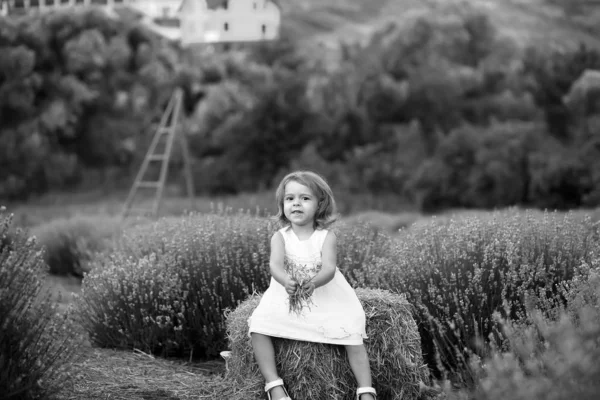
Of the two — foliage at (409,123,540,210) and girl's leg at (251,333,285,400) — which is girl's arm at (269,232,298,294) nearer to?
girl's leg at (251,333,285,400)

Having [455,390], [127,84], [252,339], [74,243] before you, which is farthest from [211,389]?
[127,84]

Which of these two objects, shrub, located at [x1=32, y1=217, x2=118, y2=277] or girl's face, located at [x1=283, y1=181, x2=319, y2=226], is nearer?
girl's face, located at [x1=283, y1=181, x2=319, y2=226]

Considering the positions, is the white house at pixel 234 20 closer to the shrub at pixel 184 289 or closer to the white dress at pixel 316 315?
the shrub at pixel 184 289

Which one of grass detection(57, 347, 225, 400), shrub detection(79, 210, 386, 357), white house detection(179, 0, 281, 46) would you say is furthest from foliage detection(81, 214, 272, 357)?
white house detection(179, 0, 281, 46)

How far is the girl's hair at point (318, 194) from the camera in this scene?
3.18 metres

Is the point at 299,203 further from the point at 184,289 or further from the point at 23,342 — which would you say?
the point at 184,289

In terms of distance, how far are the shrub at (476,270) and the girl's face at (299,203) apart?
76 centimetres

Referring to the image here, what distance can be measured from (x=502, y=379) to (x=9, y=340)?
1.78m

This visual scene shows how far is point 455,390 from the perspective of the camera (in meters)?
3.50

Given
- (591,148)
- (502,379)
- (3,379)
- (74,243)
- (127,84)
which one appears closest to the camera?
(502,379)

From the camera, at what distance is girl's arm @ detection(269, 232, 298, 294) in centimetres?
296

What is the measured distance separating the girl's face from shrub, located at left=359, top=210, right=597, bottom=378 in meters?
0.76

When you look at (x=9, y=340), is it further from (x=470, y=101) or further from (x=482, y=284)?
(x=470, y=101)

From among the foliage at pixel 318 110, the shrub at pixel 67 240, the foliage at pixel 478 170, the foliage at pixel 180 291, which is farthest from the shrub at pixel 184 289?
the foliage at pixel 318 110
